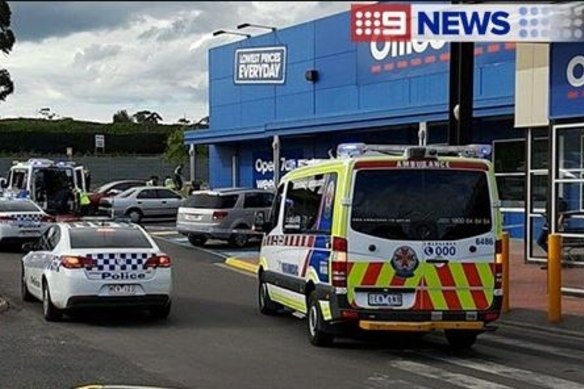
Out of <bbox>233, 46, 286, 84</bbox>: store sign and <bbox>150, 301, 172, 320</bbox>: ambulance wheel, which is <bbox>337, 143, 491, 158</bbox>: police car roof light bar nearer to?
<bbox>150, 301, 172, 320</bbox>: ambulance wheel

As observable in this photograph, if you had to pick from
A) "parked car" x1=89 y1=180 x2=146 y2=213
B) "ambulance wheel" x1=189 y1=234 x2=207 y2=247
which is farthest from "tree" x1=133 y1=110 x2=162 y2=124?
"ambulance wheel" x1=189 y1=234 x2=207 y2=247

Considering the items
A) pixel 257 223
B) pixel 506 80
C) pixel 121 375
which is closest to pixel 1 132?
pixel 506 80

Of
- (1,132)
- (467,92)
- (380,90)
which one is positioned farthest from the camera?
(1,132)

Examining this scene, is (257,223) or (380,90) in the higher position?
(380,90)

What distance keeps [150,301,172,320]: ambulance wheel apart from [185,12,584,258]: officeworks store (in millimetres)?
8308

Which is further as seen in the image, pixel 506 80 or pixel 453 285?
pixel 506 80

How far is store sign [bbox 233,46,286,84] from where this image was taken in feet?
128

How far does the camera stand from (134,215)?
3797cm

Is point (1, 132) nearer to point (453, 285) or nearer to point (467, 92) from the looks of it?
point (467, 92)

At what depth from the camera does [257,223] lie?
15.1 meters

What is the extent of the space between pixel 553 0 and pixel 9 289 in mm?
10988

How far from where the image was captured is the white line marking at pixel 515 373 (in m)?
10.0

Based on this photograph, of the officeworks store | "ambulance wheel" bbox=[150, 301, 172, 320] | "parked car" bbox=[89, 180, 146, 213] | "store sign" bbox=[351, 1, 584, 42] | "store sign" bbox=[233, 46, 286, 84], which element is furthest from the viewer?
"parked car" bbox=[89, 180, 146, 213]

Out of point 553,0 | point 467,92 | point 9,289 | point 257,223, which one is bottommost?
point 9,289
